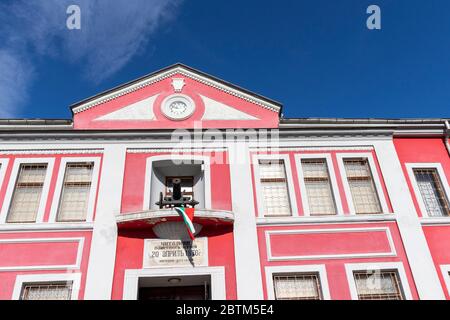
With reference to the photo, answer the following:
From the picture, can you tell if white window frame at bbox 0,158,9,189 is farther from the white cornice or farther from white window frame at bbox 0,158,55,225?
the white cornice

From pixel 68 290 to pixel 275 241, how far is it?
18.9 ft

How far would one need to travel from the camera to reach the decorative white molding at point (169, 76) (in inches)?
Answer: 541

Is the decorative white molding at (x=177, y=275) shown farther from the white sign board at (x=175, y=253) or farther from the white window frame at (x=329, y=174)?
the white window frame at (x=329, y=174)

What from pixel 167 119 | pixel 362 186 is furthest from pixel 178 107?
pixel 362 186

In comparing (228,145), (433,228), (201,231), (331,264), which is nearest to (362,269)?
(331,264)

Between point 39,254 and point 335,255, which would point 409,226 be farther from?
point 39,254

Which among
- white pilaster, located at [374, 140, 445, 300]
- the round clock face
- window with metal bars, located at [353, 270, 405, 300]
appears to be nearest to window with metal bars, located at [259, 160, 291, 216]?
window with metal bars, located at [353, 270, 405, 300]

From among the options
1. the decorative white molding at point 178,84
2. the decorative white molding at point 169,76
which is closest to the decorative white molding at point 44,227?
the decorative white molding at point 169,76

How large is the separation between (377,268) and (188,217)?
5.44 metres

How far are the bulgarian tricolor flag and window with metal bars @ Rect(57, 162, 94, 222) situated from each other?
2977 millimetres

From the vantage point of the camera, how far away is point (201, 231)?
37.7 feet

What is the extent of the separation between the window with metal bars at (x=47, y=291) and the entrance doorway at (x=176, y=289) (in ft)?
6.34

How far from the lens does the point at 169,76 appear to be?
14.4 m
